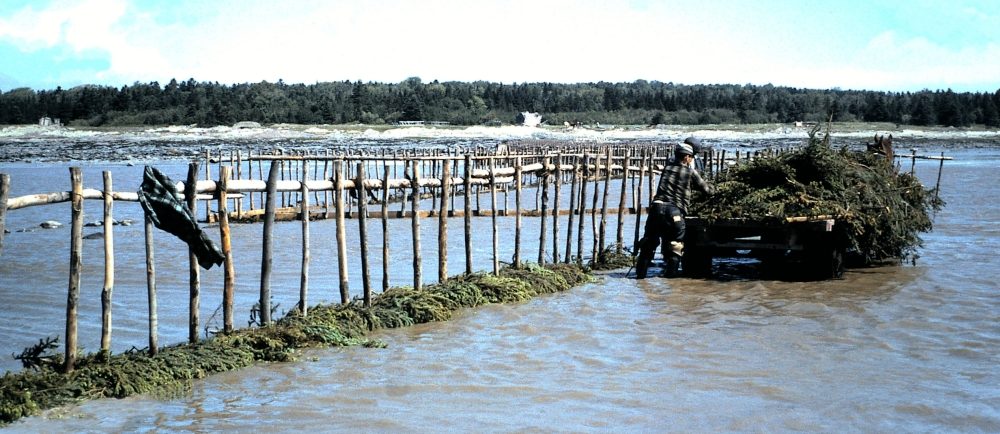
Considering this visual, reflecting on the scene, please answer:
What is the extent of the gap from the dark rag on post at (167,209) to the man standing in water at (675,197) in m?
6.05

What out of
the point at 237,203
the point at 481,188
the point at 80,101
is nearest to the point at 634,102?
the point at 80,101

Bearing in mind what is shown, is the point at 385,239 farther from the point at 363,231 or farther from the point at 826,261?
the point at 826,261

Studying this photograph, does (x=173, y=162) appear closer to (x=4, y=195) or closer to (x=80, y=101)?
(x=4, y=195)

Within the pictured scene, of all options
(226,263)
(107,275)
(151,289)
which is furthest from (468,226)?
(107,275)

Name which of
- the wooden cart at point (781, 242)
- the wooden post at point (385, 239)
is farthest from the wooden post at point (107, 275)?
the wooden cart at point (781, 242)

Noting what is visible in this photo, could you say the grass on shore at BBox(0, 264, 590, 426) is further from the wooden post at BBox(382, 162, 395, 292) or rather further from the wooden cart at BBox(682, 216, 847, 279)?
the wooden cart at BBox(682, 216, 847, 279)

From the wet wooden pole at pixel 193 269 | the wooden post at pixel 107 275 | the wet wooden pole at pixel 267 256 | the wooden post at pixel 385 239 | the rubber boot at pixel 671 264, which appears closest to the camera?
the wooden post at pixel 107 275

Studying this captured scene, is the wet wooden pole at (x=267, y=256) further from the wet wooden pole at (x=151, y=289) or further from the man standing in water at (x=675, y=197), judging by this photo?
the man standing in water at (x=675, y=197)

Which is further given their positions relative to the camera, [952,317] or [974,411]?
[952,317]

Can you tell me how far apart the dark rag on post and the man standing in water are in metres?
6.05

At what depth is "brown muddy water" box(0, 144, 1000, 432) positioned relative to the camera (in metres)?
7.33

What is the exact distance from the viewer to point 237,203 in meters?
22.7

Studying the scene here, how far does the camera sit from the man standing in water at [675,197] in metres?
12.4

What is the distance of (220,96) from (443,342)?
11419 cm
